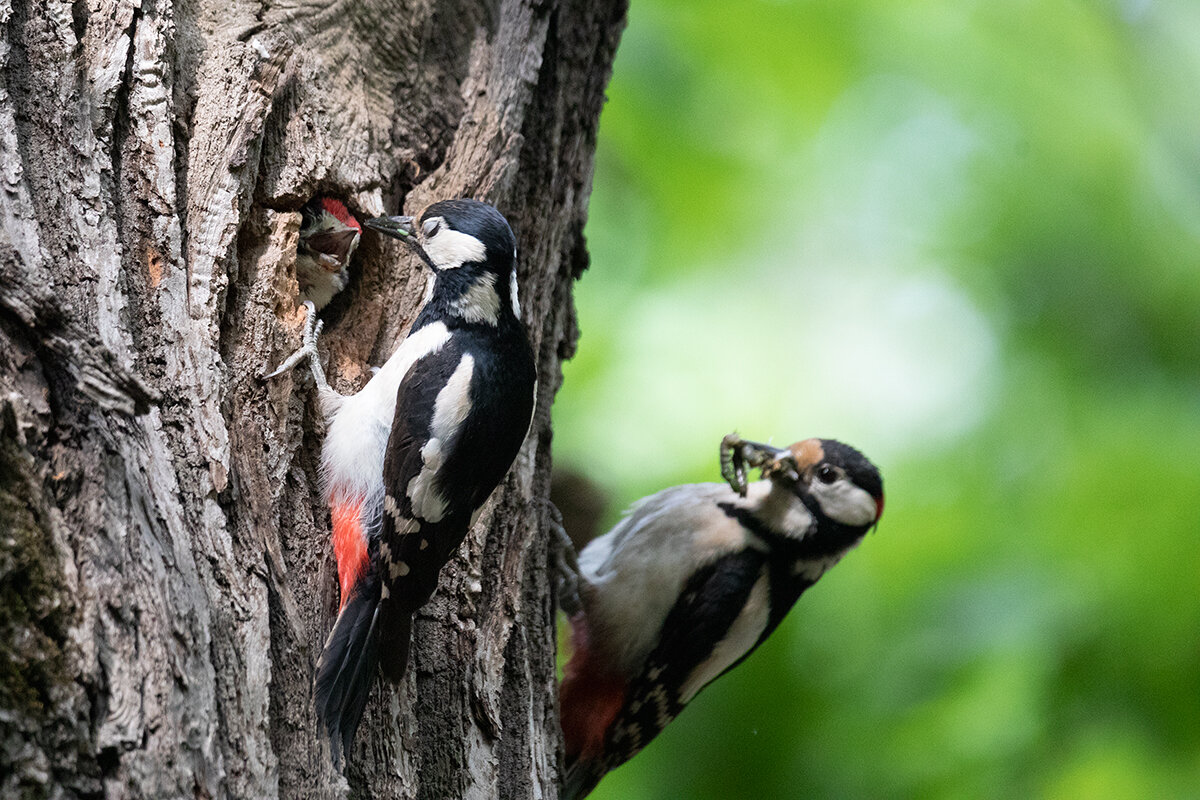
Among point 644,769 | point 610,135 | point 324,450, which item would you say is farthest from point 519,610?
point 610,135

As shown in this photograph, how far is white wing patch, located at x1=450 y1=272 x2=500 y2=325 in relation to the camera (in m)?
2.05

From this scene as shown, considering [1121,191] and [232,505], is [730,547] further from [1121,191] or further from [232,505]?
[1121,191]

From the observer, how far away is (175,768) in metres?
1.23

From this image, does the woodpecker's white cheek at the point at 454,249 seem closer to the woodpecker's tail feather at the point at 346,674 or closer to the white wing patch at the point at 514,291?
the white wing patch at the point at 514,291

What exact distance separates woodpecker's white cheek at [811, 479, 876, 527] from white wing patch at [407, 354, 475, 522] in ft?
4.82

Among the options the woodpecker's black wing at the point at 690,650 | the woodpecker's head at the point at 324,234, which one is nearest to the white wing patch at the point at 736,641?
the woodpecker's black wing at the point at 690,650

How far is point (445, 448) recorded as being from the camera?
187cm

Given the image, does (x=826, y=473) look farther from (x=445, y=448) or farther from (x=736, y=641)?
(x=445, y=448)

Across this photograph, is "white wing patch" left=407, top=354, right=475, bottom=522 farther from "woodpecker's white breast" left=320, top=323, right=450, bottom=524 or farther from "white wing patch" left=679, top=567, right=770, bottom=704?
"white wing patch" left=679, top=567, right=770, bottom=704

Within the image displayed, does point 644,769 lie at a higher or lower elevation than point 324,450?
lower

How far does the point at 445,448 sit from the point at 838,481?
1.53 metres

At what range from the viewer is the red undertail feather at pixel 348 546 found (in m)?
1.76

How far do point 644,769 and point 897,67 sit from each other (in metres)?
3.06

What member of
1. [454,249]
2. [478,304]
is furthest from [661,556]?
[454,249]
